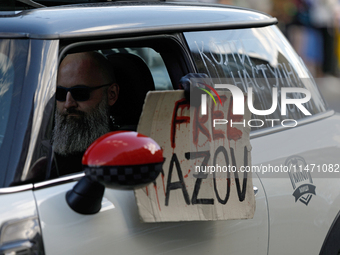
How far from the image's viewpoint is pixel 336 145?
8.33 feet

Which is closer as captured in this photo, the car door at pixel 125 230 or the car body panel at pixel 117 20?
the car door at pixel 125 230

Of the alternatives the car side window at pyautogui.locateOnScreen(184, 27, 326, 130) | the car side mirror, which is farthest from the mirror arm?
the car side window at pyautogui.locateOnScreen(184, 27, 326, 130)

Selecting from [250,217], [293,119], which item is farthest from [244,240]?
[293,119]

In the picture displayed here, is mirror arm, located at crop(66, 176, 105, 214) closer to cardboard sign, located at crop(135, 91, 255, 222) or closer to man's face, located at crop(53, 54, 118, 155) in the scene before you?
cardboard sign, located at crop(135, 91, 255, 222)

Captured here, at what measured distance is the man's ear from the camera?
260cm

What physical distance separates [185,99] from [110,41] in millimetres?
399

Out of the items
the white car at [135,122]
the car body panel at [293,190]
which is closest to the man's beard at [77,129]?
the white car at [135,122]

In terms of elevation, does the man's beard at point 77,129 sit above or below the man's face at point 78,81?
below

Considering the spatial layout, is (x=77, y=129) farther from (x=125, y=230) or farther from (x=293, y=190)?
(x=293, y=190)

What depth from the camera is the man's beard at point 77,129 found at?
2.31 meters

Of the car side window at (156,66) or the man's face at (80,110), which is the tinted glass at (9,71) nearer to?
the man's face at (80,110)

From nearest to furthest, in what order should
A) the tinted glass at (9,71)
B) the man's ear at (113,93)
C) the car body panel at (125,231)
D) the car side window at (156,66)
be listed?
the car body panel at (125,231), the tinted glass at (9,71), the car side window at (156,66), the man's ear at (113,93)

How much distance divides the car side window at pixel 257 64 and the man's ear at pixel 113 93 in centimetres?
51

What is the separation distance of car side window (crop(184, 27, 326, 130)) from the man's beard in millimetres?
557
